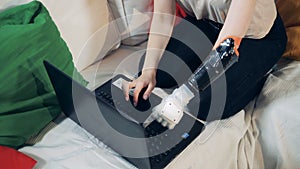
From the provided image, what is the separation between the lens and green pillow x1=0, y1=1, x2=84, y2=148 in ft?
3.32

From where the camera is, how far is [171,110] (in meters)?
0.98

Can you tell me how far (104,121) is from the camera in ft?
3.20

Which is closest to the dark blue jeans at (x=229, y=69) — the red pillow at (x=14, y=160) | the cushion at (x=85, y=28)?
the cushion at (x=85, y=28)

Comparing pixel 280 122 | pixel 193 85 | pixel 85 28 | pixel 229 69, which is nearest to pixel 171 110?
pixel 193 85

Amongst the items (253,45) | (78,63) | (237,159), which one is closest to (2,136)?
(78,63)

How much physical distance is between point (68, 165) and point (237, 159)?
0.50 metres

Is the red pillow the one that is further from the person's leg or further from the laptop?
the person's leg

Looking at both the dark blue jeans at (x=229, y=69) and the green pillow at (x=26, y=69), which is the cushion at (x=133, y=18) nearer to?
the dark blue jeans at (x=229, y=69)

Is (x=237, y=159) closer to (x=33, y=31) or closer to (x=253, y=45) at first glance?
(x=253, y=45)

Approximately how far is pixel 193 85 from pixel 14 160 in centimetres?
53

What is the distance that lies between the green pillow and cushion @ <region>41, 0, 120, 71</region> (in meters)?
0.12

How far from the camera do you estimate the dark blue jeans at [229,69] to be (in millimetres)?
1127

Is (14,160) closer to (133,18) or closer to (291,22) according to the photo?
(133,18)

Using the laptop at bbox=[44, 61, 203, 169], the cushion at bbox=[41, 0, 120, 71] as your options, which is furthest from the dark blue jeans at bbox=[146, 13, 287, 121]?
the cushion at bbox=[41, 0, 120, 71]
